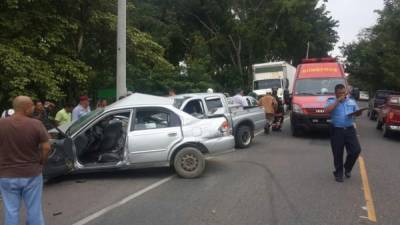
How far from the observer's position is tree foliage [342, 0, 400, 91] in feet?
144

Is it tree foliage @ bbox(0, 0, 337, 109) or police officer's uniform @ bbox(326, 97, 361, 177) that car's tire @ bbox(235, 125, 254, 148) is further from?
tree foliage @ bbox(0, 0, 337, 109)

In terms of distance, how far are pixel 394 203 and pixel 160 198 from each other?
3.59 metres

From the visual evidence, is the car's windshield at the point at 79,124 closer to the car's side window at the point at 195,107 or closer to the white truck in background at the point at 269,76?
the car's side window at the point at 195,107

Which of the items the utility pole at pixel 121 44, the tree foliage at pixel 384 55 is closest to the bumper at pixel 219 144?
the utility pole at pixel 121 44

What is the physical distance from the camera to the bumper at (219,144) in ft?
31.2

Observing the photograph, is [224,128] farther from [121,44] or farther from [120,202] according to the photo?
[121,44]

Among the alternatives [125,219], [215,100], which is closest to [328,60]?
[215,100]

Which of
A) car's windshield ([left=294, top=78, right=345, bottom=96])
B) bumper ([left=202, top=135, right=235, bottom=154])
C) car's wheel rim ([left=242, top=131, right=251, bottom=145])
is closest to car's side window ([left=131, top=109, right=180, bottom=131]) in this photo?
bumper ([left=202, top=135, right=235, bottom=154])

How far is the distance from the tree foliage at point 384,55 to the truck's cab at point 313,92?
27511 millimetres

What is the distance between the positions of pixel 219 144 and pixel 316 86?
799cm

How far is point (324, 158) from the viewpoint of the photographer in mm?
11516

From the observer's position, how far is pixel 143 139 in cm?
917

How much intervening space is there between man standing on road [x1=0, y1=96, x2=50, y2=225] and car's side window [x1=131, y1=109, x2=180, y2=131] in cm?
413

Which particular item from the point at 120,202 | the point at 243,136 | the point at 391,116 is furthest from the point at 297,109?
the point at 120,202
